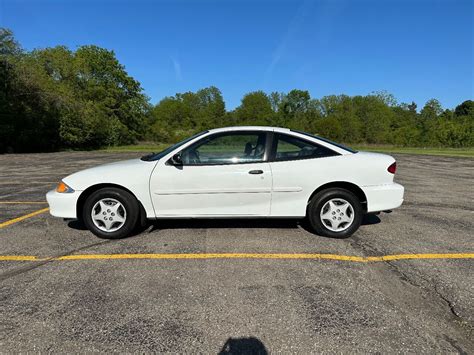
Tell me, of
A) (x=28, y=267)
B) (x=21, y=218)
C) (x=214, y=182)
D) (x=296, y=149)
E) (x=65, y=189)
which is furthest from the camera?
(x=21, y=218)

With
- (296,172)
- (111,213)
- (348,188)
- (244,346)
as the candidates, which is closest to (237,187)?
(296,172)

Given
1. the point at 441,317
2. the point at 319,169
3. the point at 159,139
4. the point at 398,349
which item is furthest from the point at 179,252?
the point at 159,139

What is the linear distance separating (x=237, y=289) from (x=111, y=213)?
7.45 feet

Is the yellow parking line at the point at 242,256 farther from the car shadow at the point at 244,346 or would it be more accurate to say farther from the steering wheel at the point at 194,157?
the car shadow at the point at 244,346

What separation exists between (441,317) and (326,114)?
2789 inches

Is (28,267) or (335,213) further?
(335,213)

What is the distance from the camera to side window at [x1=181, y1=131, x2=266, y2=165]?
13.3ft

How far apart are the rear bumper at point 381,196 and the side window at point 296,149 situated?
29.1 inches

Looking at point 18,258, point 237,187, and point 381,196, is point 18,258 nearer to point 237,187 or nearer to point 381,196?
point 237,187

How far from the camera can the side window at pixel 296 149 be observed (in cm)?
409

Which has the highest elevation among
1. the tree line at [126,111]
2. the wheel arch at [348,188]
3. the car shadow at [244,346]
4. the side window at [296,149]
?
the tree line at [126,111]

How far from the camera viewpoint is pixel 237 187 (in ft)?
13.0

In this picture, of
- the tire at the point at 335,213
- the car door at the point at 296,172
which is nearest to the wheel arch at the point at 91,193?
the car door at the point at 296,172

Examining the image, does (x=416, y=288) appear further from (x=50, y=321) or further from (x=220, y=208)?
(x=50, y=321)
